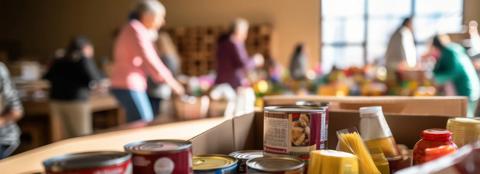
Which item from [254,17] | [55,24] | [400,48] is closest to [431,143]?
[400,48]

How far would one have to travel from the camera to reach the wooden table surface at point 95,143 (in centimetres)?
89

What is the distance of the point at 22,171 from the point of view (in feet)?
2.73

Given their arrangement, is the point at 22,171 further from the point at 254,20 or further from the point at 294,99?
the point at 254,20

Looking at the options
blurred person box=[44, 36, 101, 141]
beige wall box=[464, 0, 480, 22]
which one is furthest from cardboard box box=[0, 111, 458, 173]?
blurred person box=[44, 36, 101, 141]

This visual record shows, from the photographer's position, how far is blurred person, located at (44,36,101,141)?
13.3ft

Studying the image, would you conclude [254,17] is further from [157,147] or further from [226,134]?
[157,147]

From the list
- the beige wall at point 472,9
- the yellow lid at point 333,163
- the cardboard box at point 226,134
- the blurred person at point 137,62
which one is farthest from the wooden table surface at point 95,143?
the blurred person at point 137,62

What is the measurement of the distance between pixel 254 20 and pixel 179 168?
6.86 metres

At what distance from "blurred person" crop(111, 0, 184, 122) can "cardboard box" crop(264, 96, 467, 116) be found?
175 centimetres

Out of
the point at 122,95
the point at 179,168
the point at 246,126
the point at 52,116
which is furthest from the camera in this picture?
the point at 52,116

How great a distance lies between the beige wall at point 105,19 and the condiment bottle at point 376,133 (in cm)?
559

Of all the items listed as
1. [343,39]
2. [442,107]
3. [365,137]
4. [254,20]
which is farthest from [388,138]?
[254,20]

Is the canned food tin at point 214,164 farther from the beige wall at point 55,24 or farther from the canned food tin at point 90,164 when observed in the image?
the beige wall at point 55,24

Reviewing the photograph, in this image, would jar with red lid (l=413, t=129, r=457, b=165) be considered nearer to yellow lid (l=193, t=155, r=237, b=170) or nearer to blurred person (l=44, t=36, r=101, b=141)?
yellow lid (l=193, t=155, r=237, b=170)
